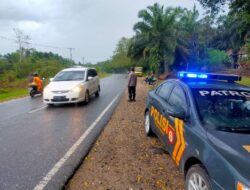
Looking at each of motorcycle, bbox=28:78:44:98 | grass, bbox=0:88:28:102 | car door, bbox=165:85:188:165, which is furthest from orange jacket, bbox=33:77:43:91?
car door, bbox=165:85:188:165

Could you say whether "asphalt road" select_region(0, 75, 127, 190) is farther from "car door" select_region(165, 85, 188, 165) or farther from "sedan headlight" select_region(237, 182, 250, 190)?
"sedan headlight" select_region(237, 182, 250, 190)

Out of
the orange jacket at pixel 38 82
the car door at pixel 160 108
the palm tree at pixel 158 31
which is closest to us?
the car door at pixel 160 108

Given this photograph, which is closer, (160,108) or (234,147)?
(234,147)

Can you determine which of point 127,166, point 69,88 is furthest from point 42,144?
point 69,88

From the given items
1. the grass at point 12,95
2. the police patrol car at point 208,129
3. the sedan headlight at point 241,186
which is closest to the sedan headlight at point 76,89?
the grass at point 12,95

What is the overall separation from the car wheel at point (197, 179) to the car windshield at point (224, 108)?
62 centimetres

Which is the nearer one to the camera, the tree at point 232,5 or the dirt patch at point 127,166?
the dirt patch at point 127,166

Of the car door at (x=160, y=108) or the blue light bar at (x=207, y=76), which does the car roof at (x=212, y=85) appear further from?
the car door at (x=160, y=108)

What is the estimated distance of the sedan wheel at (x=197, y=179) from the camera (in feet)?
11.2

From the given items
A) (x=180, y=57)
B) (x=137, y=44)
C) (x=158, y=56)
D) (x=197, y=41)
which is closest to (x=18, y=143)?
(x=158, y=56)

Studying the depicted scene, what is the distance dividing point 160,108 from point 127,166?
1304mm

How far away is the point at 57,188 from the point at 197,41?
207 feet

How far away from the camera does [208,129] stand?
381cm

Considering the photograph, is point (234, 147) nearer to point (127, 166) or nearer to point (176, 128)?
point (176, 128)
